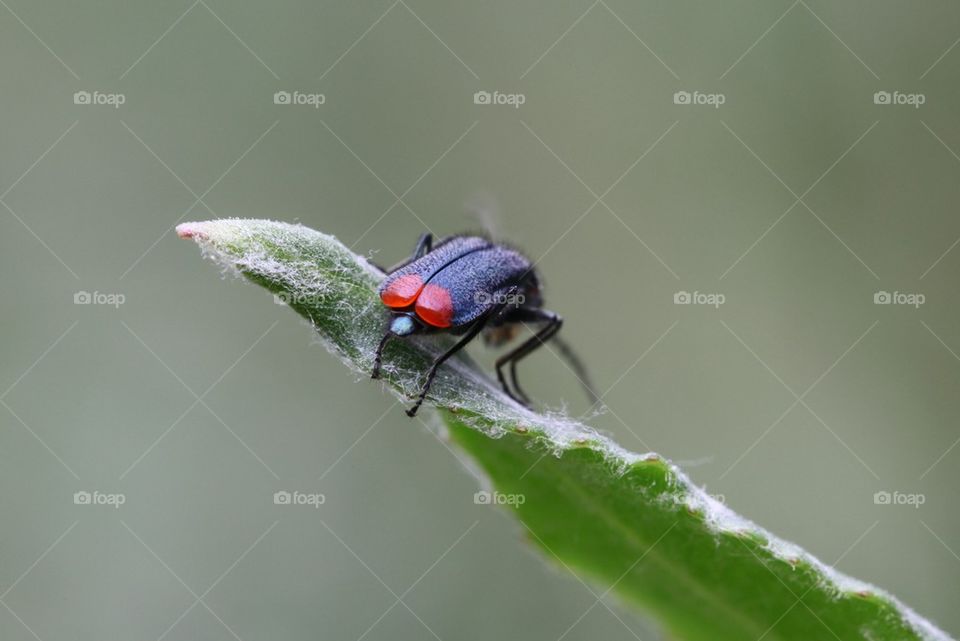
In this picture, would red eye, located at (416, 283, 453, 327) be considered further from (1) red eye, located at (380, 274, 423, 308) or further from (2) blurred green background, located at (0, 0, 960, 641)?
(2) blurred green background, located at (0, 0, 960, 641)

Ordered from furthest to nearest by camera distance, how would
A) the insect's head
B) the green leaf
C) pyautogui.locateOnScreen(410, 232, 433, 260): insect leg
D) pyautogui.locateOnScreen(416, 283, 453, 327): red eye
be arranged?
pyautogui.locateOnScreen(410, 232, 433, 260): insect leg < pyautogui.locateOnScreen(416, 283, 453, 327): red eye < the insect's head < the green leaf

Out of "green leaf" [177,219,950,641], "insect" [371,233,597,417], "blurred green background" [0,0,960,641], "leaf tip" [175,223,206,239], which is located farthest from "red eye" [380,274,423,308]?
"blurred green background" [0,0,960,641]

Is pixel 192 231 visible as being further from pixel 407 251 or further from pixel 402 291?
pixel 407 251

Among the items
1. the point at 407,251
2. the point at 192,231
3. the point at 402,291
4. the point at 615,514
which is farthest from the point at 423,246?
the point at 407,251

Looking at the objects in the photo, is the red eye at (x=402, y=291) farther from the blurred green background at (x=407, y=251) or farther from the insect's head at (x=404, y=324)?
the blurred green background at (x=407, y=251)

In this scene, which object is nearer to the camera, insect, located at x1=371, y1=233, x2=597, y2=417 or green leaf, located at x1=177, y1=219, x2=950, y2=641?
green leaf, located at x1=177, y1=219, x2=950, y2=641

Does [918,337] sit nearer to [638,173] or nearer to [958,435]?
[958,435]

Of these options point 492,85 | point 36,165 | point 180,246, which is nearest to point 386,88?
point 492,85
